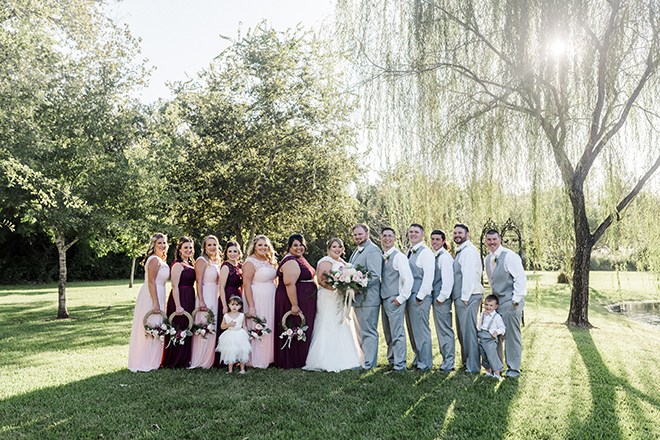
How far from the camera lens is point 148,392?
547 cm

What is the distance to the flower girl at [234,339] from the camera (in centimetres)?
615

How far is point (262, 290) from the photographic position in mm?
6855

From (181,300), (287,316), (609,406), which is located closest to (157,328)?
(181,300)

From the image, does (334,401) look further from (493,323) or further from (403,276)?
(493,323)

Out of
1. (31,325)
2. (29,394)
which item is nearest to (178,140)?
(31,325)

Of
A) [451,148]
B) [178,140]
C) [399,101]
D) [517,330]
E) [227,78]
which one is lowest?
[517,330]

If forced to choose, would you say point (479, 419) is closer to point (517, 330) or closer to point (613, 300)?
point (517, 330)

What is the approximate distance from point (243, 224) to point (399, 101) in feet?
29.3

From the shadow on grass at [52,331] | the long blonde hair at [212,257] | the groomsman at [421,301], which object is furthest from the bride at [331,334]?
the shadow on grass at [52,331]

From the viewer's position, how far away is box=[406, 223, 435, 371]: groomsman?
249 inches

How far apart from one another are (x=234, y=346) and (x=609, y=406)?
15.2 ft

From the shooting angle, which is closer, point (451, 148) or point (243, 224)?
point (451, 148)

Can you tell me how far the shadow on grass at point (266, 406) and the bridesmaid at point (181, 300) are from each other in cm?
51

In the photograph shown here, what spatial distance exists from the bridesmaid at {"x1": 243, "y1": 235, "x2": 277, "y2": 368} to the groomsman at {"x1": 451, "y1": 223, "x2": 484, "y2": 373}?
2776mm
